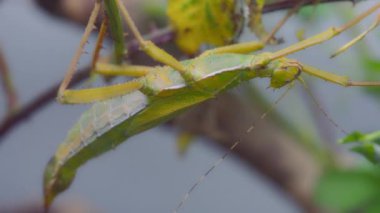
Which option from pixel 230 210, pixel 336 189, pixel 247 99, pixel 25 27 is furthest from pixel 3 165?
pixel 336 189

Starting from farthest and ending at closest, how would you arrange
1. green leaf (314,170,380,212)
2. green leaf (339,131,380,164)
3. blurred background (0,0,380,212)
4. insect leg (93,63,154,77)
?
blurred background (0,0,380,212)
green leaf (314,170,380,212)
insect leg (93,63,154,77)
green leaf (339,131,380,164)

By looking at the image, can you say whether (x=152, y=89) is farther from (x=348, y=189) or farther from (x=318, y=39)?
(x=348, y=189)

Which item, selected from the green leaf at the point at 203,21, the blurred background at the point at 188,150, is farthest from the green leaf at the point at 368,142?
the blurred background at the point at 188,150

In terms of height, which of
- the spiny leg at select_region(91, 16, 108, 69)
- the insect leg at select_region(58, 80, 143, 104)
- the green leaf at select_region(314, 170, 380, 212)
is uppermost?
the green leaf at select_region(314, 170, 380, 212)

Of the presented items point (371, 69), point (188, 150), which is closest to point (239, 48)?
point (371, 69)

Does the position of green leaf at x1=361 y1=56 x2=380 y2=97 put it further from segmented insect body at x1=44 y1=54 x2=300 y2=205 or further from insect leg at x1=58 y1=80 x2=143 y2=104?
insect leg at x1=58 y1=80 x2=143 y2=104

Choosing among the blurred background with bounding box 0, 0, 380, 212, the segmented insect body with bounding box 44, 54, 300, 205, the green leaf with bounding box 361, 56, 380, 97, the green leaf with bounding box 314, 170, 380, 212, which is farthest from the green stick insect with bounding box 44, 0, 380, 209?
the blurred background with bounding box 0, 0, 380, 212
